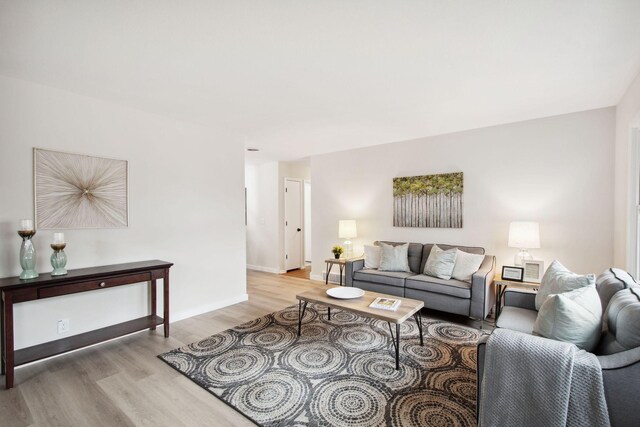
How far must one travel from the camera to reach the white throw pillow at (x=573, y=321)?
4.98 ft

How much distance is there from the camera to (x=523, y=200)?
3.56m

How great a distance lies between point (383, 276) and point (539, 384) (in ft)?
8.01

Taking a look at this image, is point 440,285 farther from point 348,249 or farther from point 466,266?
point 348,249

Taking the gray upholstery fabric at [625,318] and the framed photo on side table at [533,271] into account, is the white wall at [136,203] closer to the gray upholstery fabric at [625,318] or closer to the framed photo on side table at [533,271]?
the framed photo on side table at [533,271]

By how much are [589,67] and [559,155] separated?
140cm

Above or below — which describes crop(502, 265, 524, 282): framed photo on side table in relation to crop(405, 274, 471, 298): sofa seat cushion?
above

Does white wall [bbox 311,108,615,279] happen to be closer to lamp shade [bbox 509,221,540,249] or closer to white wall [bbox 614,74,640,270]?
white wall [bbox 614,74,640,270]

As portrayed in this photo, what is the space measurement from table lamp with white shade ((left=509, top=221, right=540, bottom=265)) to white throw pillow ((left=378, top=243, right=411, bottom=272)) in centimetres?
124

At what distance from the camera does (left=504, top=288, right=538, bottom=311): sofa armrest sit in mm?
2547

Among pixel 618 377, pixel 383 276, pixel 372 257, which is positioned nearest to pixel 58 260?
pixel 383 276

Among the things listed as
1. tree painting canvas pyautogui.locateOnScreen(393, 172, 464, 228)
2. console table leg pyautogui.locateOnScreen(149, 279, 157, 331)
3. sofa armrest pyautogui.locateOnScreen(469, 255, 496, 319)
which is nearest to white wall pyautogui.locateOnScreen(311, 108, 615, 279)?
tree painting canvas pyautogui.locateOnScreen(393, 172, 464, 228)

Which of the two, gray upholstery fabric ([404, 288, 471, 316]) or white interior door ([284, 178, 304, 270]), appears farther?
white interior door ([284, 178, 304, 270])

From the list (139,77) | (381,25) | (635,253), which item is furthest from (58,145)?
(635,253)

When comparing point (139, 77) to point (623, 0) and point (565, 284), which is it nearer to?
point (623, 0)
